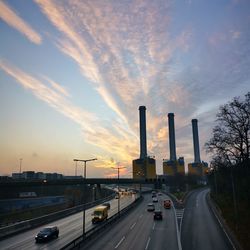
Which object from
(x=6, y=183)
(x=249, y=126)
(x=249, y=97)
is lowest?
(x=6, y=183)

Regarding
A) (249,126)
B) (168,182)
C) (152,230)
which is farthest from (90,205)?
(168,182)

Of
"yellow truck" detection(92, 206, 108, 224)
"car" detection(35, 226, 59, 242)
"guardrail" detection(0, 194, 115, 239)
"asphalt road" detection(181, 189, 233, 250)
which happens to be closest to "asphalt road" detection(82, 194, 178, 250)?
"asphalt road" detection(181, 189, 233, 250)

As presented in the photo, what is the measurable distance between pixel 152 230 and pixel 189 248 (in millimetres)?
11934

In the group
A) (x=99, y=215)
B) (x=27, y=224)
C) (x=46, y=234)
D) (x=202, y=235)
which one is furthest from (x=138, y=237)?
(x=27, y=224)

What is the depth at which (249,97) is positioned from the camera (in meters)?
50.3

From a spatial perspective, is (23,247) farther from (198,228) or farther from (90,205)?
(90,205)

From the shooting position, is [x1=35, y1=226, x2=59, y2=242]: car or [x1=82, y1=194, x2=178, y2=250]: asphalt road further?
[x1=35, y1=226, x2=59, y2=242]: car

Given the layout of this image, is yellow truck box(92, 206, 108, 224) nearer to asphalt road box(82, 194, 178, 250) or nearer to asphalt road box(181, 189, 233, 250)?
asphalt road box(82, 194, 178, 250)

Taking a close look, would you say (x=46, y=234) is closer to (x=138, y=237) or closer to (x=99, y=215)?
(x=138, y=237)

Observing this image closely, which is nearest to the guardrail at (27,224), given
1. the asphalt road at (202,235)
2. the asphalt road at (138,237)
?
the asphalt road at (138,237)

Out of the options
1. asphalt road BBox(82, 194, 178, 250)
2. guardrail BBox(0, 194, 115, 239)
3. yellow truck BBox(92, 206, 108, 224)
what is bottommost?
asphalt road BBox(82, 194, 178, 250)

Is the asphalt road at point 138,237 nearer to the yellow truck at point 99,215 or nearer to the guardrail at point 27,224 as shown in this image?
the yellow truck at point 99,215

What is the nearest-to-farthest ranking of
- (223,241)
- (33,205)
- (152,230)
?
(223,241), (152,230), (33,205)

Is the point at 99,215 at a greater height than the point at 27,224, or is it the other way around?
the point at 99,215
